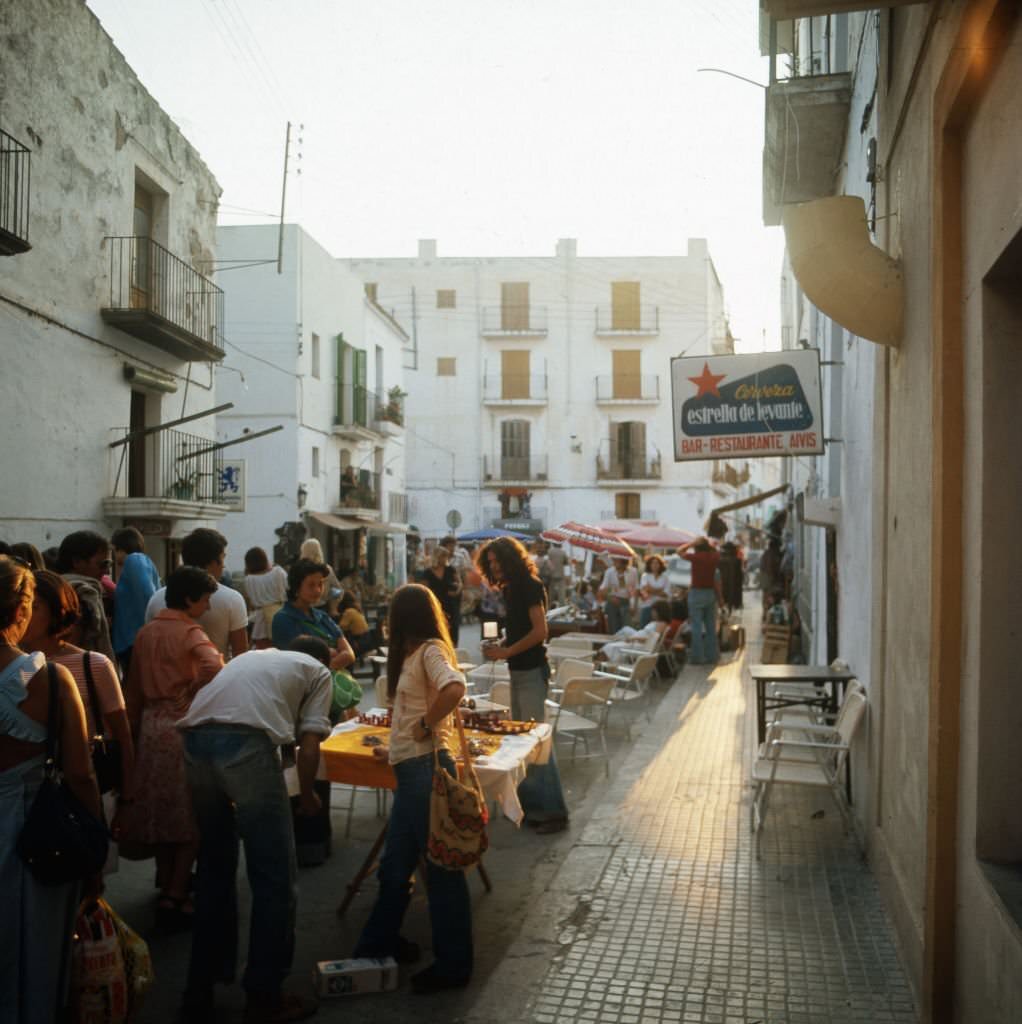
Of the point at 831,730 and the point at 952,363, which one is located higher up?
the point at 952,363

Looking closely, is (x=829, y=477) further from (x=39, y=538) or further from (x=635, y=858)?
(x=39, y=538)

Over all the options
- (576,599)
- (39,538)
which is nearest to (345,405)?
(576,599)

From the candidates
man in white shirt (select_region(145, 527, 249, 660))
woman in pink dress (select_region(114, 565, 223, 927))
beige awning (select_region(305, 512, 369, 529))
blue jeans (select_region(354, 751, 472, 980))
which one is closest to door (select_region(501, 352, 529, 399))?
beige awning (select_region(305, 512, 369, 529))

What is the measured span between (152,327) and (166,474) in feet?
8.57

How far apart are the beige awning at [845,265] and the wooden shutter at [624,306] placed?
130ft

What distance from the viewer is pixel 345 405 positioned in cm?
2872

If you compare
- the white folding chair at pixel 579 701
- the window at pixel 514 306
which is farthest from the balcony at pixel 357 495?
the white folding chair at pixel 579 701

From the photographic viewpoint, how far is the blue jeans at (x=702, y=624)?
16.3 metres

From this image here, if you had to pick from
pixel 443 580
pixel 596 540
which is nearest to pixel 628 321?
pixel 596 540

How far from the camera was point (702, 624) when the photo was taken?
54.0 ft

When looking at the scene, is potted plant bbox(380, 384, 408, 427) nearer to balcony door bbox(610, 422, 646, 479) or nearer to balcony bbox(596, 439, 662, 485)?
balcony bbox(596, 439, 662, 485)

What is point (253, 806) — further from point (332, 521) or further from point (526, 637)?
point (332, 521)

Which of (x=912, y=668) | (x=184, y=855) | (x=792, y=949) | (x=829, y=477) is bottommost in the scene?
(x=792, y=949)

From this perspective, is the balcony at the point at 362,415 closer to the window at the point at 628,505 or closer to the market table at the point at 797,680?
the window at the point at 628,505
